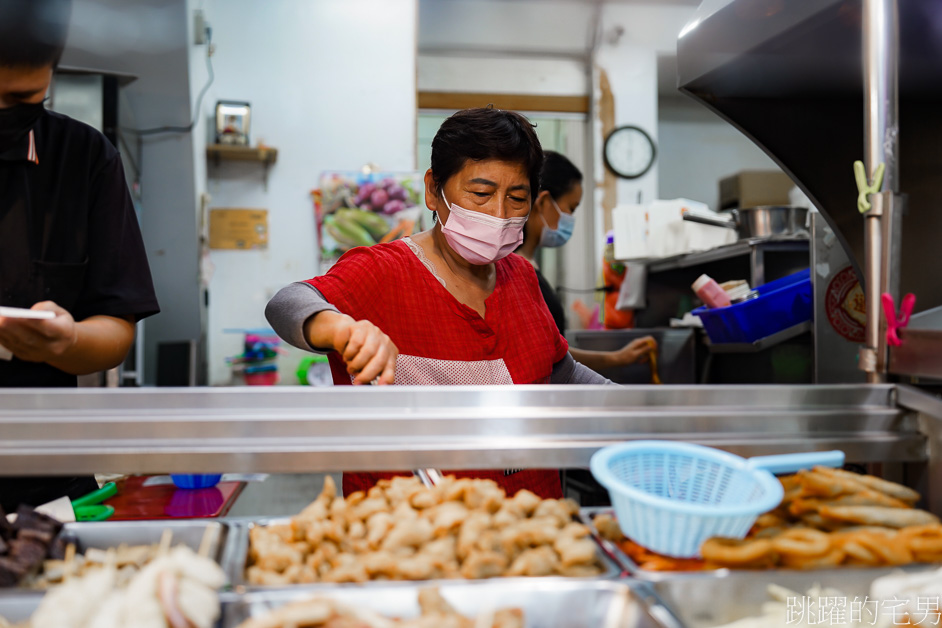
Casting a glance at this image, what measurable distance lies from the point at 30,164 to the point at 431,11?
541 centimetres

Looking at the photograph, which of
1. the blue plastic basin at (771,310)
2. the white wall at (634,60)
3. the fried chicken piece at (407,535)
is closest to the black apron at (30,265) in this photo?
the fried chicken piece at (407,535)

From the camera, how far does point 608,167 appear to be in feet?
21.0

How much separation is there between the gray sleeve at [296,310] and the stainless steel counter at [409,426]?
0.32 meters

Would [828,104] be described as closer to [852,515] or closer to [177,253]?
[852,515]

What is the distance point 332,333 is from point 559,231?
7.68 ft

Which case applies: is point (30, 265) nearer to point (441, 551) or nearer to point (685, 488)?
point (441, 551)

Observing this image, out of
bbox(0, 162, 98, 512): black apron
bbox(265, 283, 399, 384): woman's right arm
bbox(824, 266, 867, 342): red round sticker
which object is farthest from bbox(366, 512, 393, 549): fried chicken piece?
bbox(824, 266, 867, 342): red round sticker

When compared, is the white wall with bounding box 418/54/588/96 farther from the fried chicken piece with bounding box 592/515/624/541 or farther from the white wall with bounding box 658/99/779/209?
the fried chicken piece with bounding box 592/515/624/541

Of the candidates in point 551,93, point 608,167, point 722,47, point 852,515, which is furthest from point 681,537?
point 551,93

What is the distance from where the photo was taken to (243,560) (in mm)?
1000

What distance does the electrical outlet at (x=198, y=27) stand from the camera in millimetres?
4520

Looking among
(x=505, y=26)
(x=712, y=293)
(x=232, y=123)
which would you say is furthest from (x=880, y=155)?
(x=505, y=26)

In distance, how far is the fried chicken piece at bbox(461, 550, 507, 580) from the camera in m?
0.93

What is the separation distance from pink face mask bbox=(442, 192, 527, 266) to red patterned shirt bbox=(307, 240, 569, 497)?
0.34 feet
